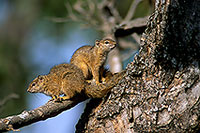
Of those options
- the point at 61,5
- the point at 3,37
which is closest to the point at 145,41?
the point at 61,5

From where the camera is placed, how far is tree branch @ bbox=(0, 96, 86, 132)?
9.05 feet

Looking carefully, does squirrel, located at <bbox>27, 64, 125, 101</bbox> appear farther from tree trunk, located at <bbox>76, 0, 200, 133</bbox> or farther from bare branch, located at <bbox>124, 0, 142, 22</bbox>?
bare branch, located at <bbox>124, 0, 142, 22</bbox>

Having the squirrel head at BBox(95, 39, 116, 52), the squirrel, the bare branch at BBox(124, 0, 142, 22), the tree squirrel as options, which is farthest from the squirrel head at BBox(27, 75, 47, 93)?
the bare branch at BBox(124, 0, 142, 22)

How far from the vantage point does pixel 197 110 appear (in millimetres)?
3150

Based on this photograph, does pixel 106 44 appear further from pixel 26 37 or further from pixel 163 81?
pixel 26 37

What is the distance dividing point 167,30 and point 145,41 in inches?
12.8

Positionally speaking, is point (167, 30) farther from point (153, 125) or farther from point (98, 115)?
point (98, 115)

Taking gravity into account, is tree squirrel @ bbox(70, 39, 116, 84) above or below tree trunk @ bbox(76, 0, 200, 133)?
above

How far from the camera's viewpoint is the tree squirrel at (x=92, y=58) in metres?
4.54

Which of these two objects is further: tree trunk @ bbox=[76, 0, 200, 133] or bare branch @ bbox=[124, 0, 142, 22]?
bare branch @ bbox=[124, 0, 142, 22]

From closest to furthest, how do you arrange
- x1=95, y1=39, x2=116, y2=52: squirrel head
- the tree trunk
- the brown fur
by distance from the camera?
the tree trunk, the brown fur, x1=95, y1=39, x2=116, y2=52: squirrel head

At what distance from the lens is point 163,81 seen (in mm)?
3135

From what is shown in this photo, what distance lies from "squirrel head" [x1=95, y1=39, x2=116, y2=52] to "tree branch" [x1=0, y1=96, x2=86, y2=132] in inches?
48.0

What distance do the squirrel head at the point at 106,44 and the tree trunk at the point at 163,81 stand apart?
146cm
